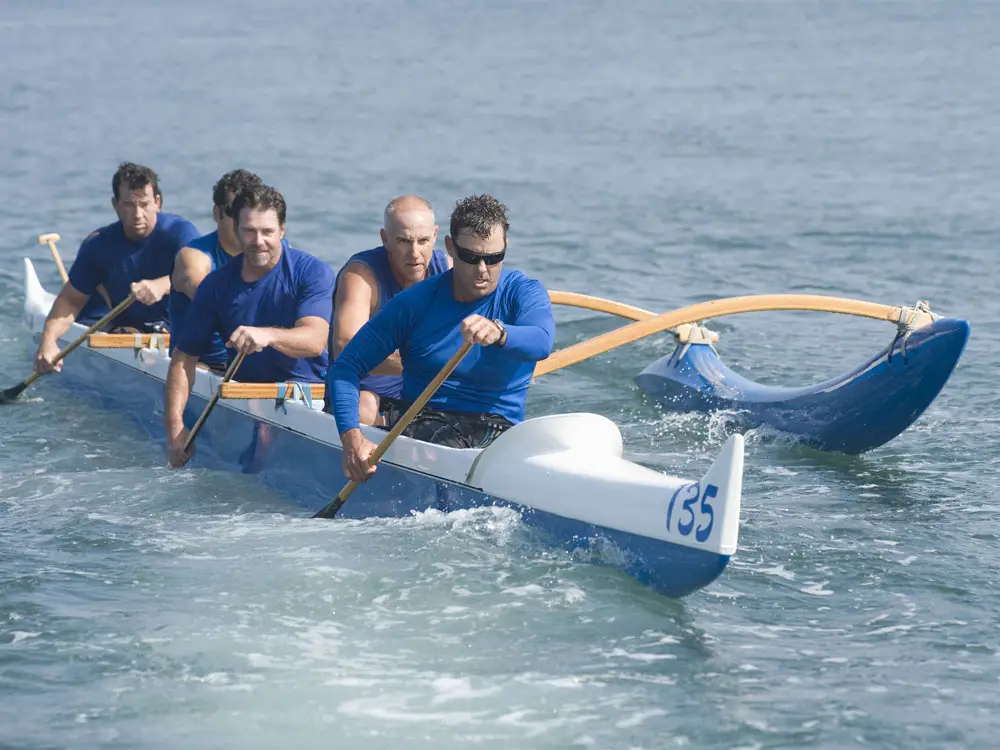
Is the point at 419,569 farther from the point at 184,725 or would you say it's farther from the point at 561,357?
the point at 561,357

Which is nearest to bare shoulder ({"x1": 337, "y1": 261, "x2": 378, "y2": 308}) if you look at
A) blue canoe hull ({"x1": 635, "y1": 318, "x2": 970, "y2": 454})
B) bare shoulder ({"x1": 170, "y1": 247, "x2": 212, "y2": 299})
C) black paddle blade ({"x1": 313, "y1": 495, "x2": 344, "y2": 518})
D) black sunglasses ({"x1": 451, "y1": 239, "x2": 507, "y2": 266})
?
black paddle blade ({"x1": 313, "y1": 495, "x2": 344, "y2": 518})

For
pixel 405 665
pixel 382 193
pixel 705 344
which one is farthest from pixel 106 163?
pixel 405 665

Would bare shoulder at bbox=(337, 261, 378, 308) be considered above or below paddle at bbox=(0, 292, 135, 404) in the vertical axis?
above

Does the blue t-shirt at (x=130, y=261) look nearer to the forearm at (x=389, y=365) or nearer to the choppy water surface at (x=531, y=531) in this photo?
the choppy water surface at (x=531, y=531)

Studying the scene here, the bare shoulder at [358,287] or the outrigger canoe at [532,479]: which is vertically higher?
the bare shoulder at [358,287]

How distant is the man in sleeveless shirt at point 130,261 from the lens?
9.02 meters

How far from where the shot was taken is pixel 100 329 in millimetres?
9641

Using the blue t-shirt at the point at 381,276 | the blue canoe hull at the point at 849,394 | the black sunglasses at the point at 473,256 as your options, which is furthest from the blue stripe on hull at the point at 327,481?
the blue canoe hull at the point at 849,394

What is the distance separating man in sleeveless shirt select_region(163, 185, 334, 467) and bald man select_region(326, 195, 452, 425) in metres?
0.31

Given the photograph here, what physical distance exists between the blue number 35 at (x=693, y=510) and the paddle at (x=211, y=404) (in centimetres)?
268

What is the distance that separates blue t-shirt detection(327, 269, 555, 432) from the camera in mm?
6125

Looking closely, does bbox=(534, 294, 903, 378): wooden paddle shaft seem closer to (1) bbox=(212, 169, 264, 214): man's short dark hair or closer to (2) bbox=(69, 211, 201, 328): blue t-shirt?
(1) bbox=(212, 169, 264, 214): man's short dark hair

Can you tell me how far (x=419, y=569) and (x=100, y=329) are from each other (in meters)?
4.48

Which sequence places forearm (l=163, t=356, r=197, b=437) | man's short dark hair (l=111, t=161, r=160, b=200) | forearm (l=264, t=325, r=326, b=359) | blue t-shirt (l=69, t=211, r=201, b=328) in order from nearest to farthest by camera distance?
1. forearm (l=264, t=325, r=326, b=359)
2. forearm (l=163, t=356, r=197, b=437)
3. man's short dark hair (l=111, t=161, r=160, b=200)
4. blue t-shirt (l=69, t=211, r=201, b=328)
